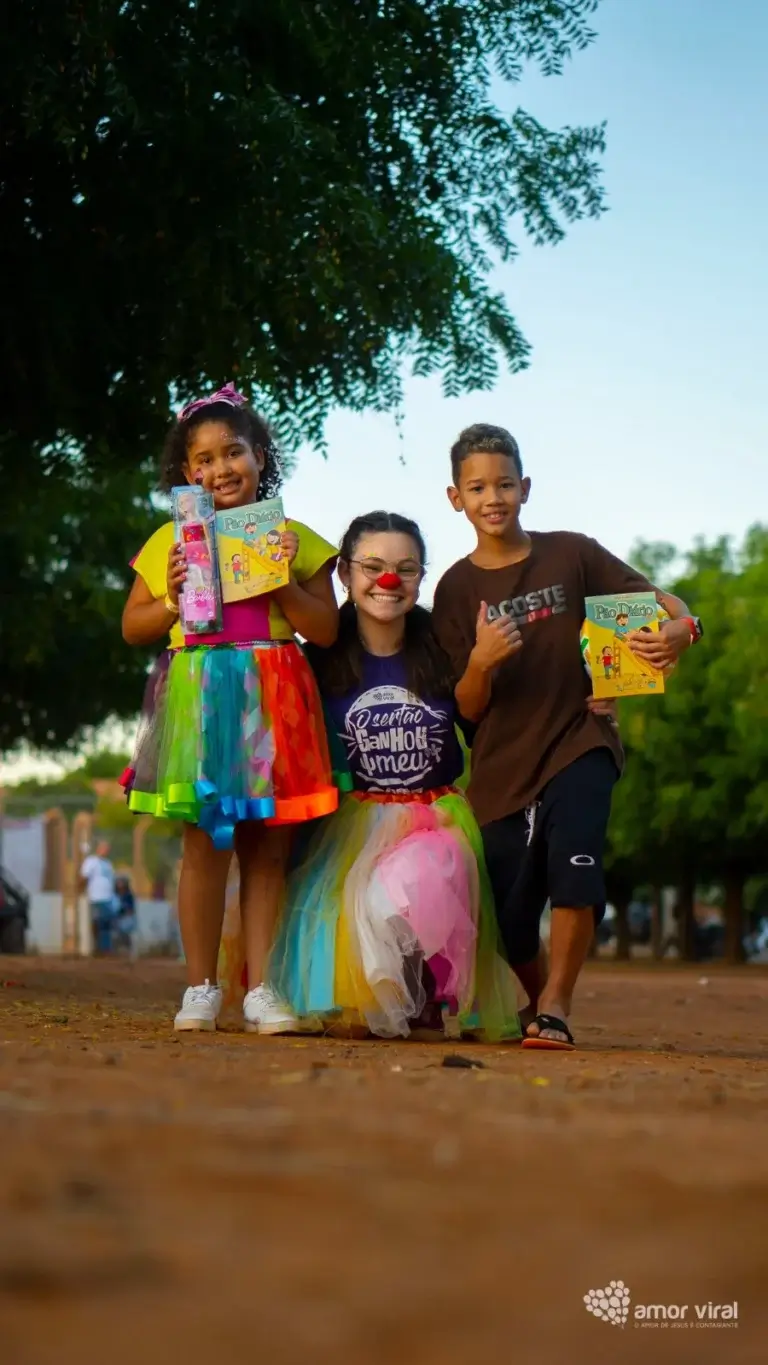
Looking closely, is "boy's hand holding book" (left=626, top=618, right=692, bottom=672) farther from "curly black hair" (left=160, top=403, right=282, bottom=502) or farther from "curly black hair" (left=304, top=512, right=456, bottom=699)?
"curly black hair" (left=160, top=403, right=282, bottom=502)

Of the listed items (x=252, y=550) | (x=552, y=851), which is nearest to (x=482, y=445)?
(x=252, y=550)

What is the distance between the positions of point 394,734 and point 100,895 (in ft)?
85.7

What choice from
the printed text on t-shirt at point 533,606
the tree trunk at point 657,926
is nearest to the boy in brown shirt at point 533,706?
the printed text on t-shirt at point 533,606

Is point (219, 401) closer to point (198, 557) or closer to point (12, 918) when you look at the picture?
point (198, 557)

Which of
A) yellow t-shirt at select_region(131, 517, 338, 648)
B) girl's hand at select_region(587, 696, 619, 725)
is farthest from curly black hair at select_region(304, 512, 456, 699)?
girl's hand at select_region(587, 696, 619, 725)

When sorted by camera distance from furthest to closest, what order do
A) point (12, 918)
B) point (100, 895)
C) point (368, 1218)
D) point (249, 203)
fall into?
point (100, 895), point (12, 918), point (249, 203), point (368, 1218)

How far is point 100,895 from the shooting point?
31953 mm

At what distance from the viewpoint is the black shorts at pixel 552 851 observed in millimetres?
6152

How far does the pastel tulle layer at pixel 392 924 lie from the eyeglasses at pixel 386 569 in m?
0.74

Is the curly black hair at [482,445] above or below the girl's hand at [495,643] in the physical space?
above

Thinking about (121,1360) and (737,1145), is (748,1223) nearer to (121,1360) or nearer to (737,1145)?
(737,1145)

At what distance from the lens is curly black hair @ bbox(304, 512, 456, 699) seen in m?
6.55

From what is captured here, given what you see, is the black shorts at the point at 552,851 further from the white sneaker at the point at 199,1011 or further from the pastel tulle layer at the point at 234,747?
the white sneaker at the point at 199,1011

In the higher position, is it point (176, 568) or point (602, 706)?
point (176, 568)
